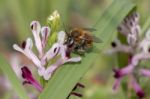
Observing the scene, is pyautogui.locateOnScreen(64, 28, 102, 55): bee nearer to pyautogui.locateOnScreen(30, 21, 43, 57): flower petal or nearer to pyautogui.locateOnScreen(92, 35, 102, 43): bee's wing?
pyautogui.locateOnScreen(92, 35, 102, 43): bee's wing

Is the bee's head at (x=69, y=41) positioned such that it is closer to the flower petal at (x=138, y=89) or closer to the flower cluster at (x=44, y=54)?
the flower cluster at (x=44, y=54)

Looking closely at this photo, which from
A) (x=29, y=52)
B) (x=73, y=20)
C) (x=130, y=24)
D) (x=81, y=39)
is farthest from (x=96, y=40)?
(x=73, y=20)

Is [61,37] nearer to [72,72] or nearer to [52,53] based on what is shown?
[52,53]

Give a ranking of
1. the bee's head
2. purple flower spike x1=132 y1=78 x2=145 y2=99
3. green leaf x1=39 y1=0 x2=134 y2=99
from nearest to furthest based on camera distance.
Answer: green leaf x1=39 y1=0 x2=134 y2=99 → the bee's head → purple flower spike x1=132 y1=78 x2=145 y2=99

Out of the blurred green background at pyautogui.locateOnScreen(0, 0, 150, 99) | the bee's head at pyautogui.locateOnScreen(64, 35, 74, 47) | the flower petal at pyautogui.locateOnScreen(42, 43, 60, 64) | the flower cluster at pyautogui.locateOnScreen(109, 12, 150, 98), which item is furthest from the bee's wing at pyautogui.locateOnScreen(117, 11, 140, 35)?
the flower petal at pyautogui.locateOnScreen(42, 43, 60, 64)

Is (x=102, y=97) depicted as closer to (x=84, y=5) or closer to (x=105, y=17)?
(x=105, y=17)

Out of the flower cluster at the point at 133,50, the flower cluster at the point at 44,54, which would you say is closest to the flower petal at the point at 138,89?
the flower cluster at the point at 133,50

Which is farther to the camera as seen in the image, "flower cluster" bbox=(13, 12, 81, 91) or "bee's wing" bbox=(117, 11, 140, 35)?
"bee's wing" bbox=(117, 11, 140, 35)

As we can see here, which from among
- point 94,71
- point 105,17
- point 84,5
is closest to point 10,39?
point 84,5
